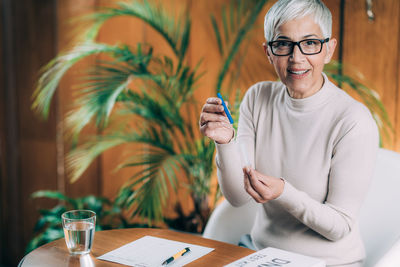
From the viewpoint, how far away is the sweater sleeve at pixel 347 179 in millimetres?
1206

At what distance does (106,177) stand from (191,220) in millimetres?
830

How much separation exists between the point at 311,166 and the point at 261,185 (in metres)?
0.26

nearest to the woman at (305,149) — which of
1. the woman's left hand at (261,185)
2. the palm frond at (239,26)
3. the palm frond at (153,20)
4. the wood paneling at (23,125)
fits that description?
the woman's left hand at (261,185)

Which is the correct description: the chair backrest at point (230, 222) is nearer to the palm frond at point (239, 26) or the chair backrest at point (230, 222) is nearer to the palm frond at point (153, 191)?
the palm frond at point (153, 191)

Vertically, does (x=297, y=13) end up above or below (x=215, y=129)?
above

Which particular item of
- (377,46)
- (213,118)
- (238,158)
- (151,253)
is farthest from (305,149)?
(377,46)

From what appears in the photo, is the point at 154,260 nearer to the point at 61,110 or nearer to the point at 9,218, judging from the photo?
the point at 61,110

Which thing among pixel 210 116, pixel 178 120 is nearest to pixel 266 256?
pixel 210 116

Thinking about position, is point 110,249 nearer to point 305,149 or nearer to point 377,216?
point 305,149

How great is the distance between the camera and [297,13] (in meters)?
1.22

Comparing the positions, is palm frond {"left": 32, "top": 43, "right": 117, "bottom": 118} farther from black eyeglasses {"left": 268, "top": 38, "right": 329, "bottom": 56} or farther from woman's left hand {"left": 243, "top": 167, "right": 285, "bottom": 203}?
woman's left hand {"left": 243, "top": 167, "right": 285, "bottom": 203}

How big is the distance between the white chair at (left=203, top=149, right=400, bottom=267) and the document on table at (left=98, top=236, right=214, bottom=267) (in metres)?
0.48

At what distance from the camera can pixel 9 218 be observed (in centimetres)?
317

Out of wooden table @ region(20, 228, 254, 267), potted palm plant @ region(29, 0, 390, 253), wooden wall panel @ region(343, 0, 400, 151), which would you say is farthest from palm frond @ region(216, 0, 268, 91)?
wooden table @ region(20, 228, 254, 267)
